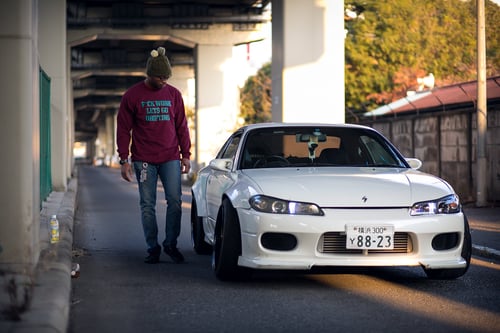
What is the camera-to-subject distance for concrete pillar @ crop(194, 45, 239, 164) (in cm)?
4062

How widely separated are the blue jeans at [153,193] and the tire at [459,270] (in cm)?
260

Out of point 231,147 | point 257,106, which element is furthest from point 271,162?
point 257,106

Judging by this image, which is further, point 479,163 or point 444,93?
point 444,93

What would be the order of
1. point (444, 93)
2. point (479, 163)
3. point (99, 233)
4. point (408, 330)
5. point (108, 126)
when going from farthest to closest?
point (108, 126), point (444, 93), point (479, 163), point (99, 233), point (408, 330)

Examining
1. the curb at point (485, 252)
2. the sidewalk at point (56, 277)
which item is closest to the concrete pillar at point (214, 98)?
the sidewalk at point (56, 277)

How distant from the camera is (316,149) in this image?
9.00 metres

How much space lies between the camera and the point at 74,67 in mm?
49906

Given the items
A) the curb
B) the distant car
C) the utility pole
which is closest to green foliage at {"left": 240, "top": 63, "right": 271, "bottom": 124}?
the utility pole

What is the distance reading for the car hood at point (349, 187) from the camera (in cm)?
739

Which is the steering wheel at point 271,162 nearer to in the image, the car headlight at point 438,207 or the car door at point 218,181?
the car door at point 218,181

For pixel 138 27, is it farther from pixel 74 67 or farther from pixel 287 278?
pixel 287 278

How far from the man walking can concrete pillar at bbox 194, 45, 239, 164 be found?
30.9m

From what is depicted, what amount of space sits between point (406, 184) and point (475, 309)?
139 centimetres

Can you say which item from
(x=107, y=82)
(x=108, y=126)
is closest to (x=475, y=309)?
(x=107, y=82)
